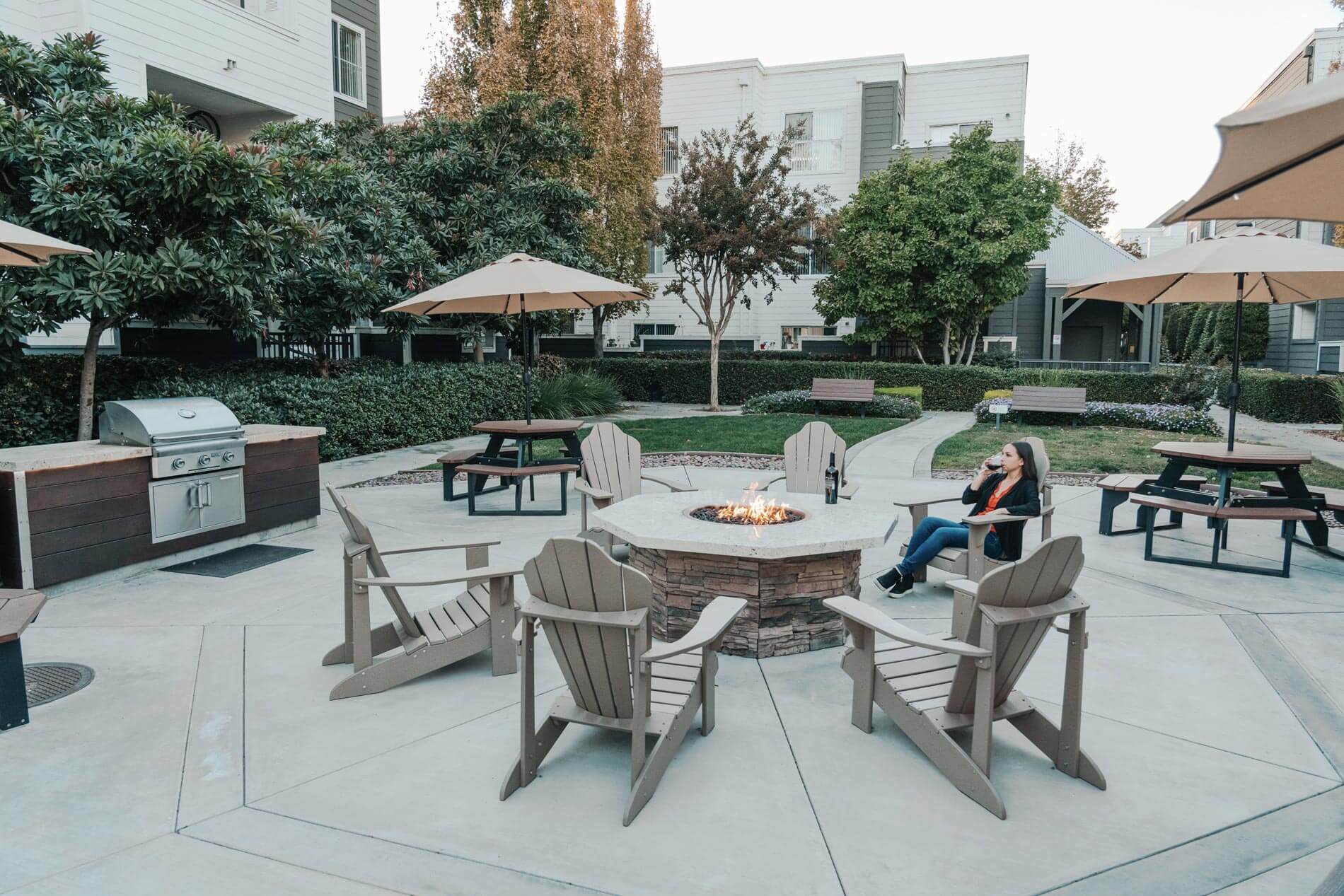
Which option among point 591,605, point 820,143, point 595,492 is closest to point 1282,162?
point 591,605

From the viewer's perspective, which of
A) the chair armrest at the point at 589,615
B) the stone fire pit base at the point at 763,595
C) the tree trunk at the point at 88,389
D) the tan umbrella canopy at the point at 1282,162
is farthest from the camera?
the tree trunk at the point at 88,389

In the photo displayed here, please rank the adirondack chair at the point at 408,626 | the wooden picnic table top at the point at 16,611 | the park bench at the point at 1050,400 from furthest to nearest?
the park bench at the point at 1050,400 < the adirondack chair at the point at 408,626 < the wooden picnic table top at the point at 16,611

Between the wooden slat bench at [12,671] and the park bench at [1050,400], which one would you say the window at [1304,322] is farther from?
the wooden slat bench at [12,671]

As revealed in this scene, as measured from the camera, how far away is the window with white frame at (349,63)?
16.7 meters

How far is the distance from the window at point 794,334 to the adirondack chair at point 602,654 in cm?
2398

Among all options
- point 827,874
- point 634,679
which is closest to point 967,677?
point 827,874

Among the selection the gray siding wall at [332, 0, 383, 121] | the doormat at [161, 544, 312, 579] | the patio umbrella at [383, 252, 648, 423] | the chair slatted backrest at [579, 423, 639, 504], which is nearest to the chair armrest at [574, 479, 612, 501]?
the chair slatted backrest at [579, 423, 639, 504]

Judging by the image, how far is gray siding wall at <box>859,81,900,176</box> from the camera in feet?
83.9

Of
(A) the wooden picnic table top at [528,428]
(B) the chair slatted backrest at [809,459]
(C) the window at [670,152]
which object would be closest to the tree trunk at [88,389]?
(A) the wooden picnic table top at [528,428]

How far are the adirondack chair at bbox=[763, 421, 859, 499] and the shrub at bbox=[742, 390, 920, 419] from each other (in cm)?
1075

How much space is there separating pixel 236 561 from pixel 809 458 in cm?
466

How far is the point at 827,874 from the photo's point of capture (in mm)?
2568

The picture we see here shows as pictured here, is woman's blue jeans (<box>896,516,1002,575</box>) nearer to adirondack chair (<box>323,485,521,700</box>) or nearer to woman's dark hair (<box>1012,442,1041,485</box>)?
woman's dark hair (<box>1012,442,1041,485</box>)

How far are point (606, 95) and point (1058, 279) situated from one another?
47.6ft
